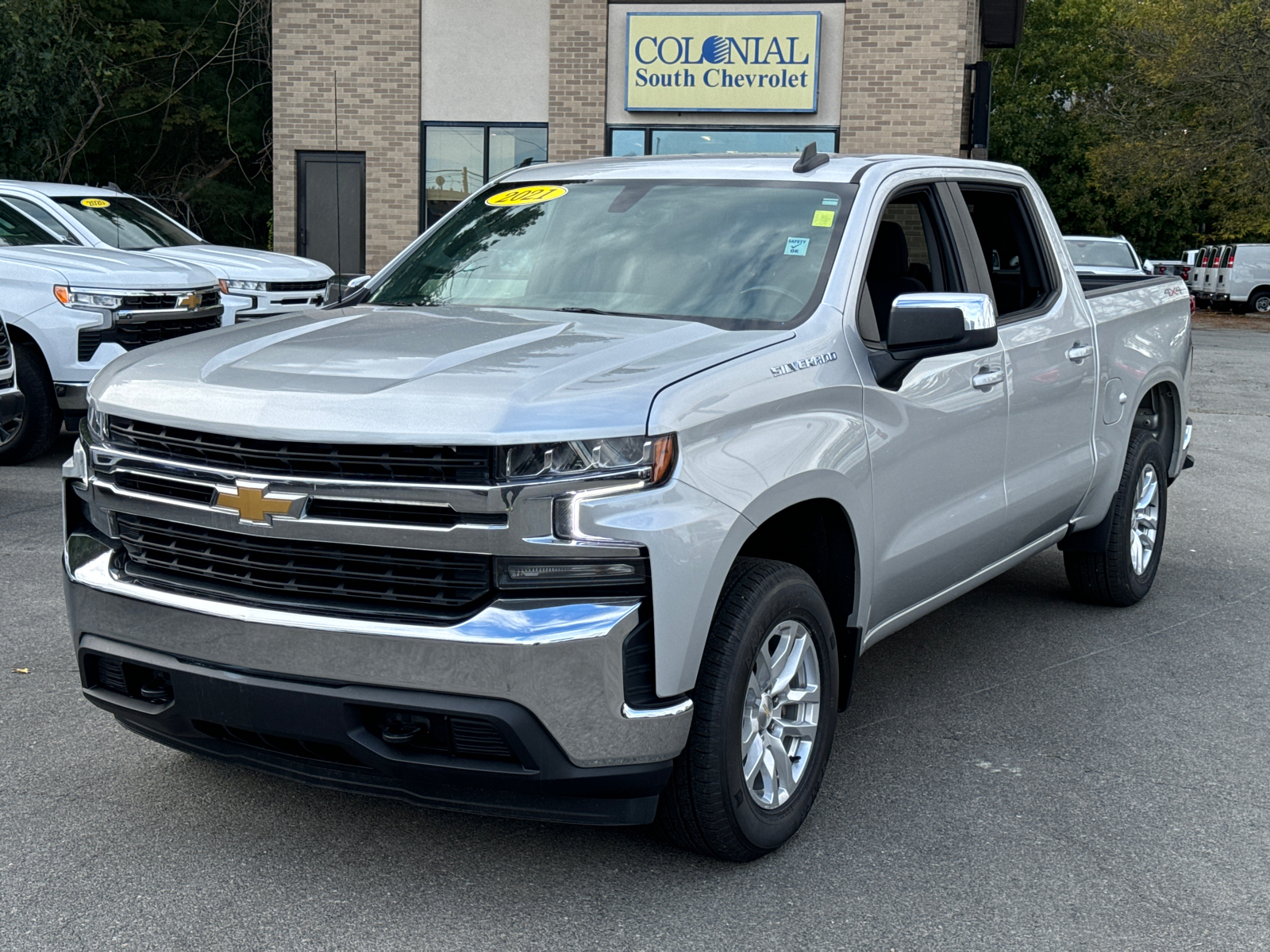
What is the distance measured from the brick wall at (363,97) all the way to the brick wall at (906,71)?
6664 mm

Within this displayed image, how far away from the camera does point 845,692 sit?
4203mm

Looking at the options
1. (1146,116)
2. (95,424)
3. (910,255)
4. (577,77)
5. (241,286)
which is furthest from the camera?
(1146,116)

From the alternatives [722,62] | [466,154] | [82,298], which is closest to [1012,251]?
[82,298]

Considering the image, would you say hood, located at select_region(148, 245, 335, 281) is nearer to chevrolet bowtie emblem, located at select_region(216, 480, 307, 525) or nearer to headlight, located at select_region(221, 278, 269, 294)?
headlight, located at select_region(221, 278, 269, 294)

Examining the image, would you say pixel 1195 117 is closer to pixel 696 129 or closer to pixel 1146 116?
pixel 1146 116

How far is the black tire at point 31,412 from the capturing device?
383 inches

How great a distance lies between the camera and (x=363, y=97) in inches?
858

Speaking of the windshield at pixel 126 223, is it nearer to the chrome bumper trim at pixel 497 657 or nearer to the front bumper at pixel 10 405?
the front bumper at pixel 10 405

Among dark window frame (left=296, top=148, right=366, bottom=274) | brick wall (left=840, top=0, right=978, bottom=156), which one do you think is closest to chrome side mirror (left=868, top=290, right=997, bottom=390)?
brick wall (left=840, top=0, right=978, bottom=156)

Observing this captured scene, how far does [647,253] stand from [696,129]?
56.9ft

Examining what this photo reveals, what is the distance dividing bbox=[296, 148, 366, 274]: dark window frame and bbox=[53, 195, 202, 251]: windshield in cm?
817

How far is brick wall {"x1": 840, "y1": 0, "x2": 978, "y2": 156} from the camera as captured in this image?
20.3 m

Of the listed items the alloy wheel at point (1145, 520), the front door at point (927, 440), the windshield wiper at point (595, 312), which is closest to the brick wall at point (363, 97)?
the alloy wheel at point (1145, 520)

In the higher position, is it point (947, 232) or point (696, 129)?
point (696, 129)
